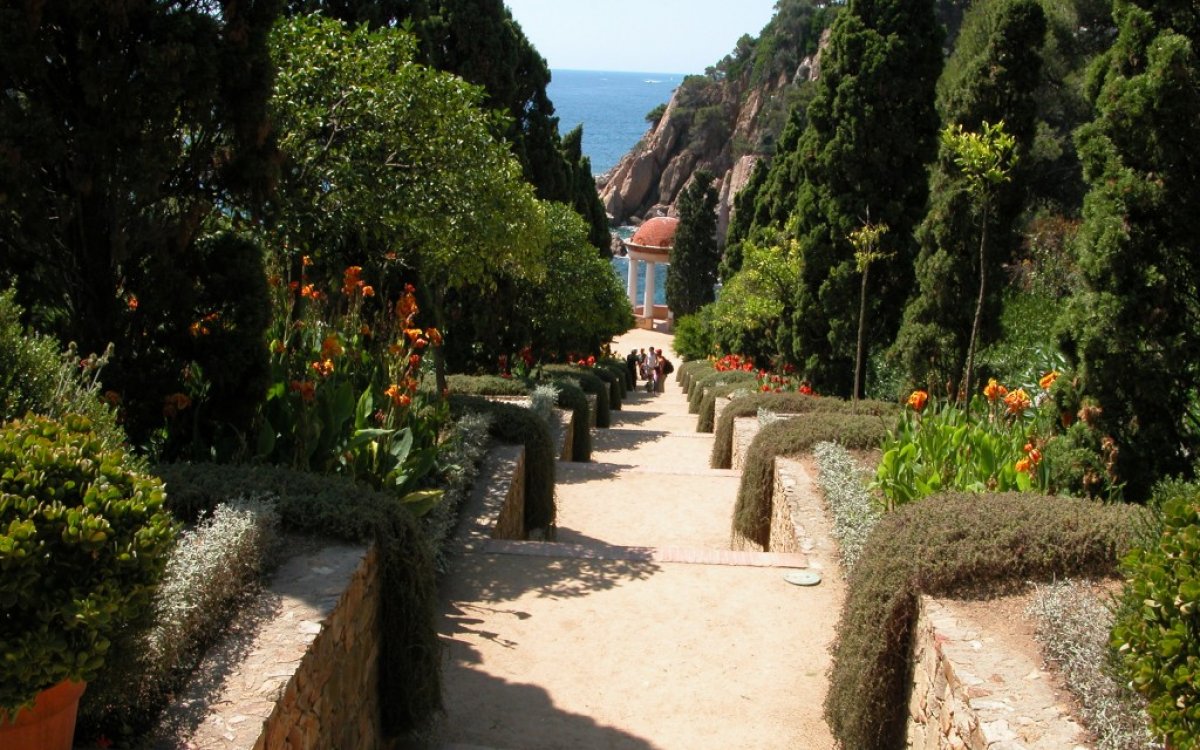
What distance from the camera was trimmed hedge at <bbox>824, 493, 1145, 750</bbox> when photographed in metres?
4.55

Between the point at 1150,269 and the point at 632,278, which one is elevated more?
the point at 632,278

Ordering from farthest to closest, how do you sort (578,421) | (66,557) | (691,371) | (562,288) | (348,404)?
1. (691,371)
2. (562,288)
3. (578,421)
4. (348,404)
5. (66,557)

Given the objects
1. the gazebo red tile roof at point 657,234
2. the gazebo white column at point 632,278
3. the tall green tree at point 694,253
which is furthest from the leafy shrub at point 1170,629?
the gazebo white column at point 632,278

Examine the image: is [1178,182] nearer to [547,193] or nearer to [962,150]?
[962,150]

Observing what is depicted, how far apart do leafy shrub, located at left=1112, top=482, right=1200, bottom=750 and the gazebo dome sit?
45.9 meters

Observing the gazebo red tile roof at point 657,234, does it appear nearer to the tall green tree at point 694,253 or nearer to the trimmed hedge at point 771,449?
the tall green tree at point 694,253

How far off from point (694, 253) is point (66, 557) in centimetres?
4020

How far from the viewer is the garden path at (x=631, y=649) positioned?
4988mm

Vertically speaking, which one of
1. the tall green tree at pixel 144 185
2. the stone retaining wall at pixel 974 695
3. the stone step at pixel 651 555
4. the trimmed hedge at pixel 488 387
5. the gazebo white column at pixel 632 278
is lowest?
the stone step at pixel 651 555

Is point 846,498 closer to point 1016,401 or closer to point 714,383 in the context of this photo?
point 1016,401

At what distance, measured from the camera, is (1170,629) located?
2.97 metres

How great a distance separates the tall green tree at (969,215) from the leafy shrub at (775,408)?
2.34ft

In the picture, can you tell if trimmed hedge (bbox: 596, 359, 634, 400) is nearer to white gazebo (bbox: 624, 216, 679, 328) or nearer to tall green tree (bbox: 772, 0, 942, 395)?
tall green tree (bbox: 772, 0, 942, 395)

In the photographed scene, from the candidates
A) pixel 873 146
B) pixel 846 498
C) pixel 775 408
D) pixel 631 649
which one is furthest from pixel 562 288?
pixel 631 649
